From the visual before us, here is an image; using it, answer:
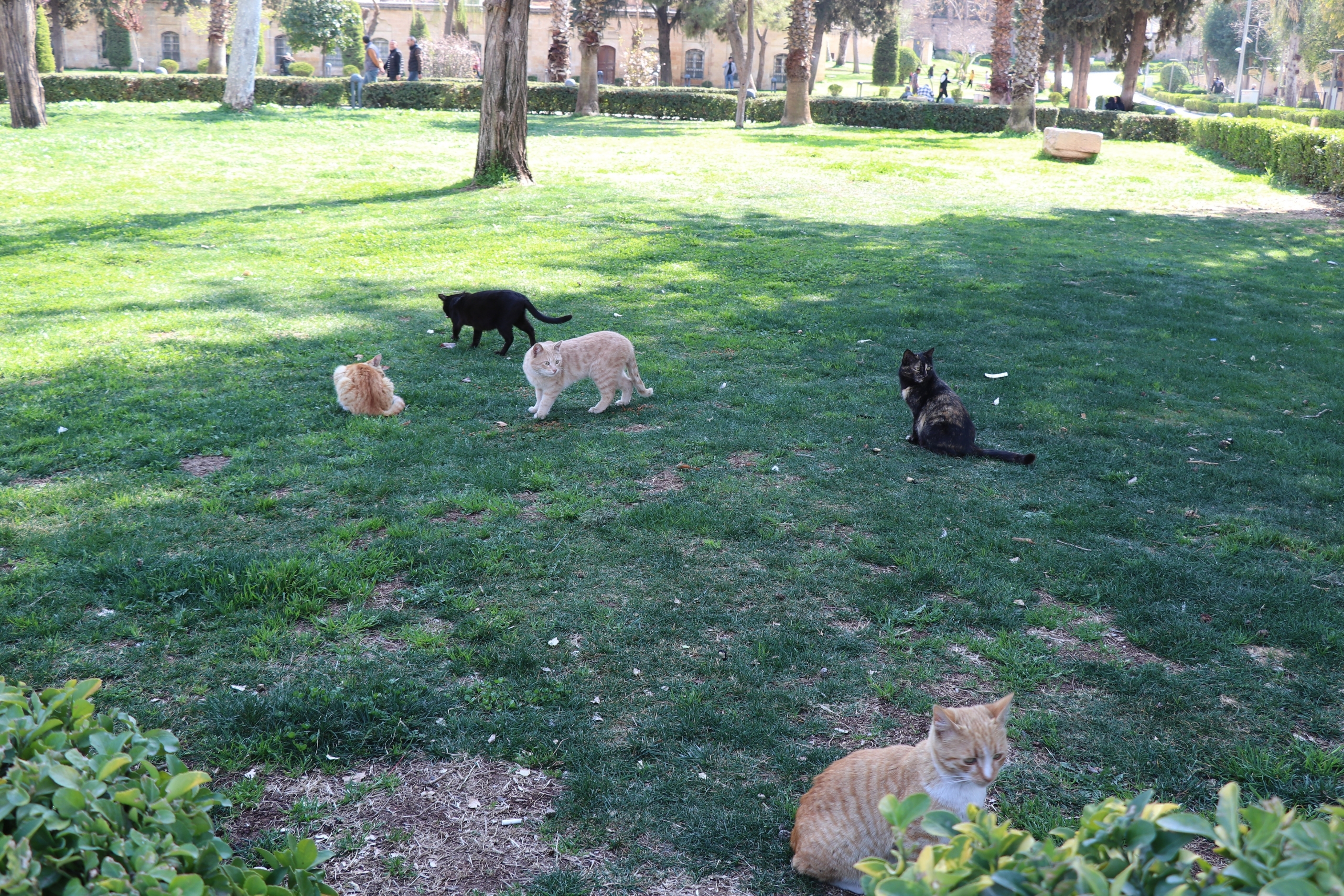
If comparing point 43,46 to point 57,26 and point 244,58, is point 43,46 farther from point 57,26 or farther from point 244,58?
point 244,58

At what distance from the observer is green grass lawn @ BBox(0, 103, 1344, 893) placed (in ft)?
11.5

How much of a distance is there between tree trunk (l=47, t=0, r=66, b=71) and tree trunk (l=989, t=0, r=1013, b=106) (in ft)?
133

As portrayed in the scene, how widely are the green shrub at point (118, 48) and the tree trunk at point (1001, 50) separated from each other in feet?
149

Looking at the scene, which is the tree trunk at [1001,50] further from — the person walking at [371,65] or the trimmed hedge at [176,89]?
the trimmed hedge at [176,89]

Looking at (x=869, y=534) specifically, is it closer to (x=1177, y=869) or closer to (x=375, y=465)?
(x=375, y=465)

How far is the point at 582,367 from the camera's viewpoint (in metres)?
6.62

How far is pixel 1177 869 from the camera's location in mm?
1517

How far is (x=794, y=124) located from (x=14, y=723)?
30096mm

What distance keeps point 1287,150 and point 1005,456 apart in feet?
59.6

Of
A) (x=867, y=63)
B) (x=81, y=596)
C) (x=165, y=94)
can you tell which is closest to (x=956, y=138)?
(x=165, y=94)

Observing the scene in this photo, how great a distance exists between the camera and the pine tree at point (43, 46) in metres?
37.5

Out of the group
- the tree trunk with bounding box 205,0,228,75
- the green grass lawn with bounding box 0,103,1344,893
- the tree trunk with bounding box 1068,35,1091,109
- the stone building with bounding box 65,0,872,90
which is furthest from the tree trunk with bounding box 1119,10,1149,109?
the tree trunk with bounding box 205,0,228,75

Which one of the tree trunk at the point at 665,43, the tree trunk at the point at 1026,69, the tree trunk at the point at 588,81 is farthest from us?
the tree trunk at the point at 665,43

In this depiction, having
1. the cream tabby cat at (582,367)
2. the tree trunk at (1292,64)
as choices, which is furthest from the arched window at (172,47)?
the tree trunk at (1292,64)
